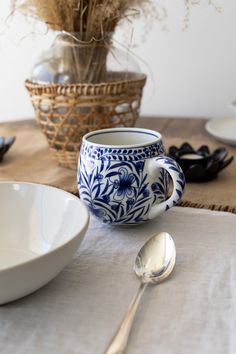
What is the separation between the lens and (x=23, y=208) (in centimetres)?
45

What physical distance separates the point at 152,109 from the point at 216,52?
184 mm

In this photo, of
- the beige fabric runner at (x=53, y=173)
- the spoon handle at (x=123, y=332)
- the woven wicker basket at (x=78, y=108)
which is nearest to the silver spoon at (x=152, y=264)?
the spoon handle at (x=123, y=332)

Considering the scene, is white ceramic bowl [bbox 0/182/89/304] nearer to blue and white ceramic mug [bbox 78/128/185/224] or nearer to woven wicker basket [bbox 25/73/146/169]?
blue and white ceramic mug [bbox 78/128/185/224]

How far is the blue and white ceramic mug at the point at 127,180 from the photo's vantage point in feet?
1.43

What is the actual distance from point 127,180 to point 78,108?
0.21 meters

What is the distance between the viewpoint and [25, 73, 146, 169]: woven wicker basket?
0.61 metres

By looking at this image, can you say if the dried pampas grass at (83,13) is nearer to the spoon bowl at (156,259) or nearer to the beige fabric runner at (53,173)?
the beige fabric runner at (53,173)

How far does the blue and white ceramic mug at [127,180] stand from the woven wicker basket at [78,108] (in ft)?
0.52

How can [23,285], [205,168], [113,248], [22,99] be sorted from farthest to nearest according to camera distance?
1. [22,99]
2. [205,168]
3. [113,248]
4. [23,285]

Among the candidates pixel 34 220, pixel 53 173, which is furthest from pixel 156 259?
pixel 53 173

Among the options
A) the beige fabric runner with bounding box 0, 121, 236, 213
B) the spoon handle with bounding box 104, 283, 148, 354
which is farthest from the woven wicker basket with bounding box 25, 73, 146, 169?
the spoon handle with bounding box 104, 283, 148, 354

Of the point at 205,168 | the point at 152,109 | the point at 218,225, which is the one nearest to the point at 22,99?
the point at 152,109

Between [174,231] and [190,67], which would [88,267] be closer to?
[174,231]

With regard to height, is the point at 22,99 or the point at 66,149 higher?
the point at 66,149
